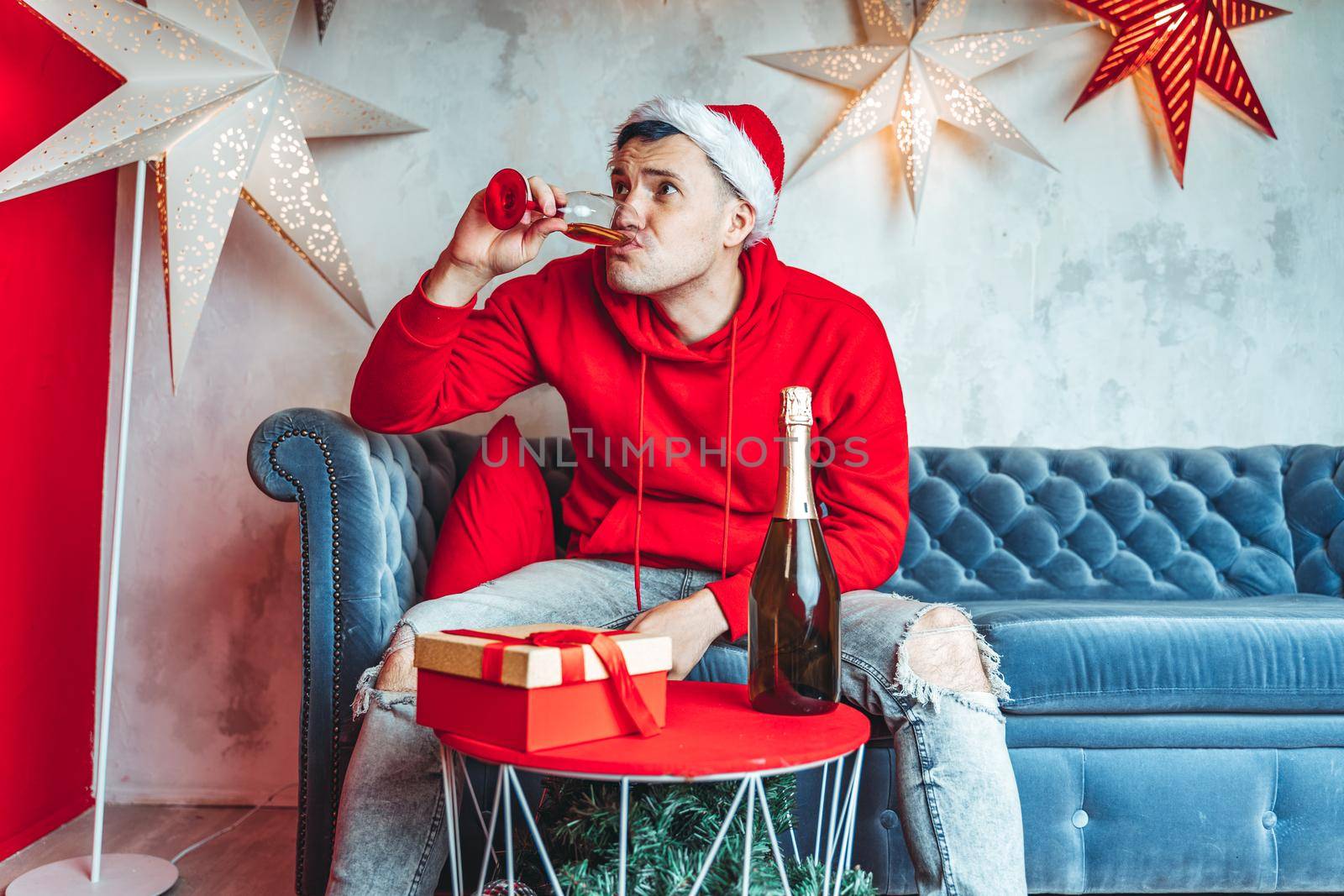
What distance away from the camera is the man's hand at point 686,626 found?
1.25 metres

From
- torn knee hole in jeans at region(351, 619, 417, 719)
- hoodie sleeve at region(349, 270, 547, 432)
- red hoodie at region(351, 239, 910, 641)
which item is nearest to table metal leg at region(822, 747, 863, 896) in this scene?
torn knee hole in jeans at region(351, 619, 417, 719)

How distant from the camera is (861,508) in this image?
157 cm

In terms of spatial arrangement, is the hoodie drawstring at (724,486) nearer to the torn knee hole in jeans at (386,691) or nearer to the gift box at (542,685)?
the torn knee hole in jeans at (386,691)

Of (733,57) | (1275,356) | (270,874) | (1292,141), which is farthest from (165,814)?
(1292,141)

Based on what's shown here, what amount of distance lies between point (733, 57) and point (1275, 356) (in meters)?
1.48

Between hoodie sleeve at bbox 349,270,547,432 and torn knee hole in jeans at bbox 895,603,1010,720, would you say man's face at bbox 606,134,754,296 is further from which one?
torn knee hole in jeans at bbox 895,603,1010,720

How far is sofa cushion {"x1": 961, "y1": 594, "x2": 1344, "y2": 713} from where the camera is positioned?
4.99 ft

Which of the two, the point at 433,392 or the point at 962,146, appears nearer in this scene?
the point at 433,392

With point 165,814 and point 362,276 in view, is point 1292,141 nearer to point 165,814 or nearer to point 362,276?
point 362,276

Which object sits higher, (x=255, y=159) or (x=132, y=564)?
(x=255, y=159)

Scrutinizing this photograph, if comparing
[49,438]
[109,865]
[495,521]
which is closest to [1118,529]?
[495,521]

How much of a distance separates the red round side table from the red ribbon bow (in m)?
0.02

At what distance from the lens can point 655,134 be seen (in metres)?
1.73

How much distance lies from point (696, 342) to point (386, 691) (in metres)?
0.83
